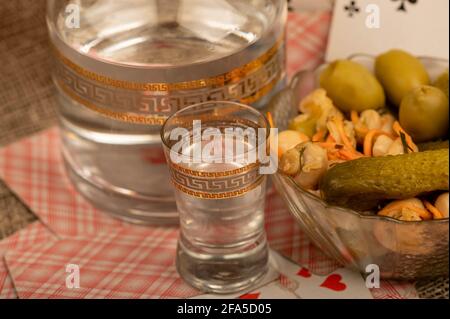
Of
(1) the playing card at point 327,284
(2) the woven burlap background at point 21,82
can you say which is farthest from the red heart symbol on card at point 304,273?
(2) the woven burlap background at point 21,82

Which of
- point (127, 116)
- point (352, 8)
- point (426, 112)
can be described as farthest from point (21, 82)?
point (426, 112)

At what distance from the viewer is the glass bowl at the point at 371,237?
611 mm

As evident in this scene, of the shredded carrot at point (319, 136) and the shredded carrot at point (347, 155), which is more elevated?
the shredded carrot at point (347, 155)

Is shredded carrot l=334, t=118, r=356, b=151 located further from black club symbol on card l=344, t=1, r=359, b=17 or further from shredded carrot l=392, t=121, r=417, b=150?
black club symbol on card l=344, t=1, r=359, b=17

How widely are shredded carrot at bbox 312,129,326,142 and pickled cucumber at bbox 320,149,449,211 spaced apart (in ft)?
0.25

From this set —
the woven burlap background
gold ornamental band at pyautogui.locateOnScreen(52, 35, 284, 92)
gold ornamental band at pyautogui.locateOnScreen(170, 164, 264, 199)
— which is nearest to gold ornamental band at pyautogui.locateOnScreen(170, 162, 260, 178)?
gold ornamental band at pyautogui.locateOnScreen(170, 164, 264, 199)

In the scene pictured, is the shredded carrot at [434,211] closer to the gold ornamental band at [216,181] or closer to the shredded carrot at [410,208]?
the shredded carrot at [410,208]

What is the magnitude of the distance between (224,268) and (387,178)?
0.52 feet

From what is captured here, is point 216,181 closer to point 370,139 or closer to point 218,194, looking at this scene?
point 218,194

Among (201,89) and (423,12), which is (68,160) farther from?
(423,12)

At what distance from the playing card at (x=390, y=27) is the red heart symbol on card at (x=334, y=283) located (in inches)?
12.0

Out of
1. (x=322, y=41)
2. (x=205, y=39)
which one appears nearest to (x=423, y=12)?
(x=322, y=41)

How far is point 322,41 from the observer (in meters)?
0.98

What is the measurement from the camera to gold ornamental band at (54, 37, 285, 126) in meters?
0.70
